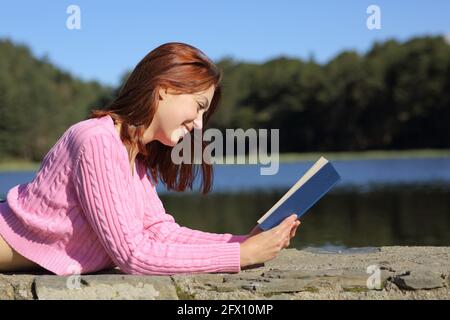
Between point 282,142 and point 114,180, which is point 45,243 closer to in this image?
point 114,180

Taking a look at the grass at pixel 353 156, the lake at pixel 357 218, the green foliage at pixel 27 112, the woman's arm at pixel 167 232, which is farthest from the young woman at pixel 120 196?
the green foliage at pixel 27 112

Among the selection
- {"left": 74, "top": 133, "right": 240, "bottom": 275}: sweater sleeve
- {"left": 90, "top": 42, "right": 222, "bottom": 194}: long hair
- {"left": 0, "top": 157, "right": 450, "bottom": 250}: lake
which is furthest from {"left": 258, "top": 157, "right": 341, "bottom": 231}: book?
{"left": 0, "top": 157, "right": 450, "bottom": 250}: lake

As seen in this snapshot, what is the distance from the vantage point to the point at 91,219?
2.62 meters

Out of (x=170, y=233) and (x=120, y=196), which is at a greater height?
(x=120, y=196)

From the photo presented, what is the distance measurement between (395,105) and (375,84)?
7.01 ft

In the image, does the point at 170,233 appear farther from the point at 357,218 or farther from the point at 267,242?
the point at 357,218

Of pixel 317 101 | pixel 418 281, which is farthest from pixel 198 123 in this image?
pixel 317 101

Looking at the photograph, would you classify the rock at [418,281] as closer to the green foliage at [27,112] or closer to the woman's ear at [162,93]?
the woman's ear at [162,93]

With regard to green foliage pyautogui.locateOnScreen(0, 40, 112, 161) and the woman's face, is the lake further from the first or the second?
green foliage pyautogui.locateOnScreen(0, 40, 112, 161)

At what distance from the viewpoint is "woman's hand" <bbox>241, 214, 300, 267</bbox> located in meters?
2.72

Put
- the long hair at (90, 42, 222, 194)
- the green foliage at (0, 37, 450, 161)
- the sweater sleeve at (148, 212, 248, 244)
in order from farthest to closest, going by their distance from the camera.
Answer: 1. the green foliage at (0, 37, 450, 161)
2. the sweater sleeve at (148, 212, 248, 244)
3. the long hair at (90, 42, 222, 194)

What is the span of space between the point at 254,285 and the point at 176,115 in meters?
0.72

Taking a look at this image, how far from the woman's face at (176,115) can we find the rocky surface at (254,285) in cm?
54

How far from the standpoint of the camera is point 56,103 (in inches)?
2114
